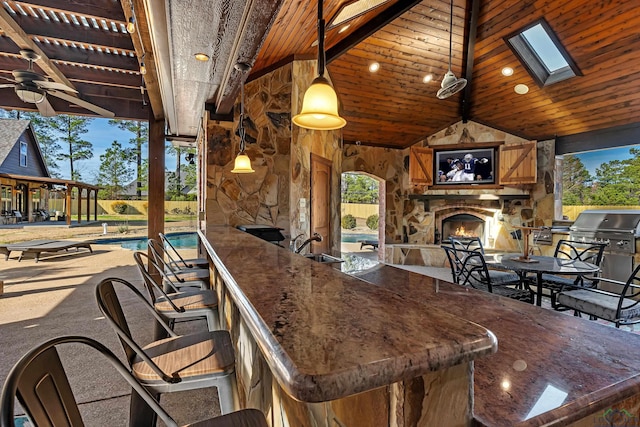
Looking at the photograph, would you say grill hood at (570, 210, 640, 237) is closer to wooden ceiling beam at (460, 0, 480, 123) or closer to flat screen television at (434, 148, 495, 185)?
flat screen television at (434, 148, 495, 185)

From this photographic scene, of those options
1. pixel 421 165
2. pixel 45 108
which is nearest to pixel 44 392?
pixel 45 108

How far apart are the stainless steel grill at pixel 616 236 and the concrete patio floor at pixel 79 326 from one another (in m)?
5.95

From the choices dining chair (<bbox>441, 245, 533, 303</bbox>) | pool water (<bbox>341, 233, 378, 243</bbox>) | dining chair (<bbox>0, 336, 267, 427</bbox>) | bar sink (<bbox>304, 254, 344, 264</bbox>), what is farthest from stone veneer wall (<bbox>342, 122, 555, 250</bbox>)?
dining chair (<bbox>0, 336, 267, 427</bbox>)

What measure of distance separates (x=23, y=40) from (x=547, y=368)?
13.7 ft

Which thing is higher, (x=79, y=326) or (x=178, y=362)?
(x=178, y=362)

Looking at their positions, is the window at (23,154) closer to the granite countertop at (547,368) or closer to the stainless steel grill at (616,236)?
the granite countertop at (547,368)

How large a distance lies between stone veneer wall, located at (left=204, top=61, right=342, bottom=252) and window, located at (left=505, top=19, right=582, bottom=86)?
346 centimetres

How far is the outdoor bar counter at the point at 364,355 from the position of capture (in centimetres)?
47

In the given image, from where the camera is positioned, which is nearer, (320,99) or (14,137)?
(320,99)

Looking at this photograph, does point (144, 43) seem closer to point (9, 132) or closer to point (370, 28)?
point (370, 28)

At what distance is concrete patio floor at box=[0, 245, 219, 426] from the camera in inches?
82.5

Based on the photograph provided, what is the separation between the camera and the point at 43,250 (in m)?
7.28

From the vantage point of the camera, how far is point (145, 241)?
1054 cm

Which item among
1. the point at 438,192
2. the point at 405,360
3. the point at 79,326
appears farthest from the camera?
the point at 438,192
